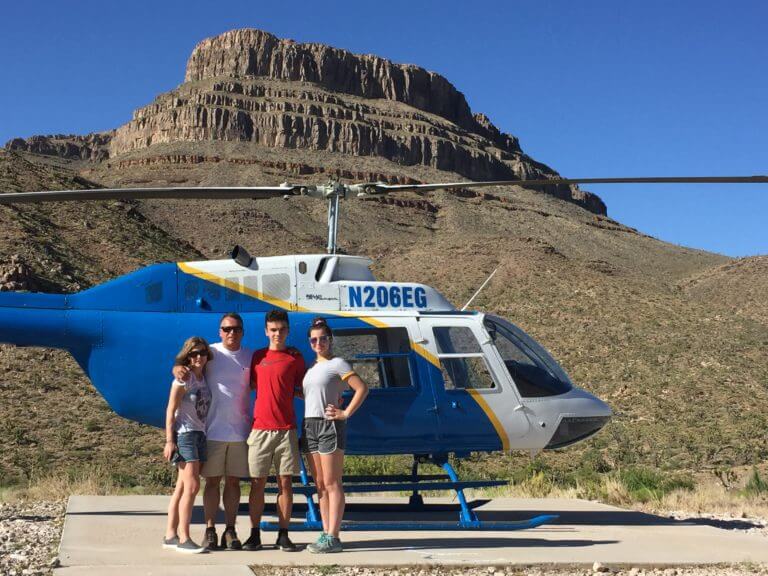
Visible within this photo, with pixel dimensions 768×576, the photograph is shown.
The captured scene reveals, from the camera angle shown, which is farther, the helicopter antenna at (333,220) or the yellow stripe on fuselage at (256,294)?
the yellow stripe on fuselage at (256,294)

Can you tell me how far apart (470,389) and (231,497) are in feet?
9.92

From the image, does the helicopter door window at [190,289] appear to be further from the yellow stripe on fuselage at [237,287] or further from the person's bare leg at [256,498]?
the person's bare leg at [256,498]

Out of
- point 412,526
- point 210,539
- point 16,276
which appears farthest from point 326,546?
point 16,276

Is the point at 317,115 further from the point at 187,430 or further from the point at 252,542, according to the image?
the point at 187,430

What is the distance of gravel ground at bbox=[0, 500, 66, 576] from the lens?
713 cm

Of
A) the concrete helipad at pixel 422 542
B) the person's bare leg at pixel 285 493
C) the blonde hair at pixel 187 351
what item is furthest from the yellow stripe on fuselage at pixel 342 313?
the person's bare leg at pixel 285 493

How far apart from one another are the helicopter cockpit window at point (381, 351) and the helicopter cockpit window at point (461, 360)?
0.38 metres

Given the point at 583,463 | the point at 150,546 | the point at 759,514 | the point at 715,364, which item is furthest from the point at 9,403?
the point at 715,364

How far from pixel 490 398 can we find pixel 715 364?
94.4ft

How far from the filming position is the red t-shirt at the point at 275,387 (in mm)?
7520

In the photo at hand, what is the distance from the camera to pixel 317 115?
435 feet

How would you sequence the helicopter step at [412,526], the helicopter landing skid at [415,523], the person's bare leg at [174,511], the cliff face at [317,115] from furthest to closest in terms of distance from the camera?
the cliff face at [317,115], the helicopter landing skid at [415,523], the helicopter step at [412,526], the person's bare leg at [174,511]

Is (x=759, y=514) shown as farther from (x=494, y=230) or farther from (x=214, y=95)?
(x=214, y=95)

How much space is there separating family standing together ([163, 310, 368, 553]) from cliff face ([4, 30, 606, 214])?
105147mm
